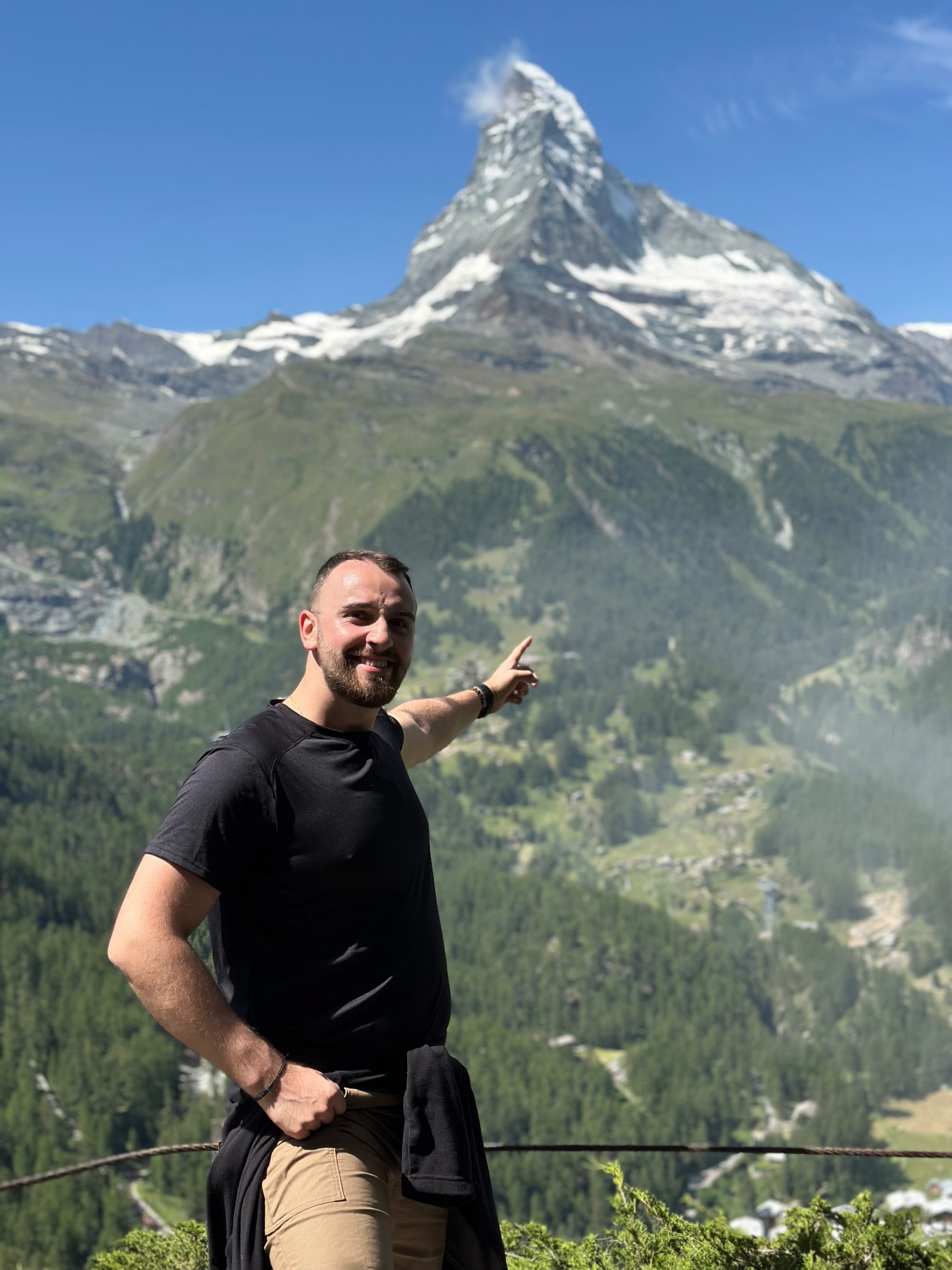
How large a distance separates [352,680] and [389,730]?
64.5 inches

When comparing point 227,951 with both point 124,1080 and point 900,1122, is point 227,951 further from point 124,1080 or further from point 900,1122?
point 900,1122

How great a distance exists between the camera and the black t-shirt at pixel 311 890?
6.80m

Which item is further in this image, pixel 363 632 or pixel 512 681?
pixel 512 681

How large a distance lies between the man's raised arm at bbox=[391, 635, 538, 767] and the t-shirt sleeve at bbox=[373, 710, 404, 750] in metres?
0.14

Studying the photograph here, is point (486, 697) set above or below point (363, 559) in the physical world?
below

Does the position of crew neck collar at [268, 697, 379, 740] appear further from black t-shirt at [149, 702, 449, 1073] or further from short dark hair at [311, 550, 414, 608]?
short dark hair at [311, 550, 414, 608]

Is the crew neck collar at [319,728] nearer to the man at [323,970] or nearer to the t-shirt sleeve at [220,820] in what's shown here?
the man at [323,970]

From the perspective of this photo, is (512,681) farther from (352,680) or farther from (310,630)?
(352,680)

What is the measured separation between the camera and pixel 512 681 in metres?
11.5

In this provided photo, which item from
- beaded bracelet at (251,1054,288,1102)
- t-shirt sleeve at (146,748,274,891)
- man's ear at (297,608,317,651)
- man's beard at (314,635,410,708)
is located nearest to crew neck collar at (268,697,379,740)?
man's beard at (314,635,410,708)

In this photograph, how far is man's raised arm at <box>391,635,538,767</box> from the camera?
9.72 metres

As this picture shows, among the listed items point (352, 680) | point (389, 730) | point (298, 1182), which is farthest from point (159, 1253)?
point (352, 680)

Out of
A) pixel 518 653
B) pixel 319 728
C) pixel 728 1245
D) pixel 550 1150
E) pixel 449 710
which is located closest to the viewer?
pixel 319 728

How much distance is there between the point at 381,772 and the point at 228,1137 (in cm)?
255
